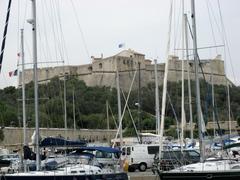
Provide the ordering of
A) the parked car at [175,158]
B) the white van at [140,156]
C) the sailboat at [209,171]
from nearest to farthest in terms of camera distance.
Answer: the sailboat at [209,171] < the parked car at [175,158] < the white van at [140,156]

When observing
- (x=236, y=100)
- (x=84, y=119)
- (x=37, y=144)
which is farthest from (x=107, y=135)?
(x=37, y=144)

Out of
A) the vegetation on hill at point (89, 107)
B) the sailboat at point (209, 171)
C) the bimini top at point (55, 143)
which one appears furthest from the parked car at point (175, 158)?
the vegetation on hill at point (89, 107)

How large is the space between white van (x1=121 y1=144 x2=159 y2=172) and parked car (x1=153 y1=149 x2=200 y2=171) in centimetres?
683

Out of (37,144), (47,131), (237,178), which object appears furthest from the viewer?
(47,131)

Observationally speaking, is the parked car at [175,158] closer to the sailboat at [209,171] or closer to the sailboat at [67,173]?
the sailboat at [67,173]

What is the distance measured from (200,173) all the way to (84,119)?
225ft

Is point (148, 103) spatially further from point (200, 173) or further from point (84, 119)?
point (200, 173)

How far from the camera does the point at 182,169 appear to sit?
20469mm

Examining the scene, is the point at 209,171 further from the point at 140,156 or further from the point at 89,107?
the point at 89,107

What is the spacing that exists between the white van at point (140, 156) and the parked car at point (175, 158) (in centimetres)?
683

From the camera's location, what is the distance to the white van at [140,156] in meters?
35.8

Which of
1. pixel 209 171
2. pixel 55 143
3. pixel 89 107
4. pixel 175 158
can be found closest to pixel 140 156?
pixel 175 158

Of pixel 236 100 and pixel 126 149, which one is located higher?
pixel 236 100

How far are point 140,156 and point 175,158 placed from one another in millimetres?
10204
